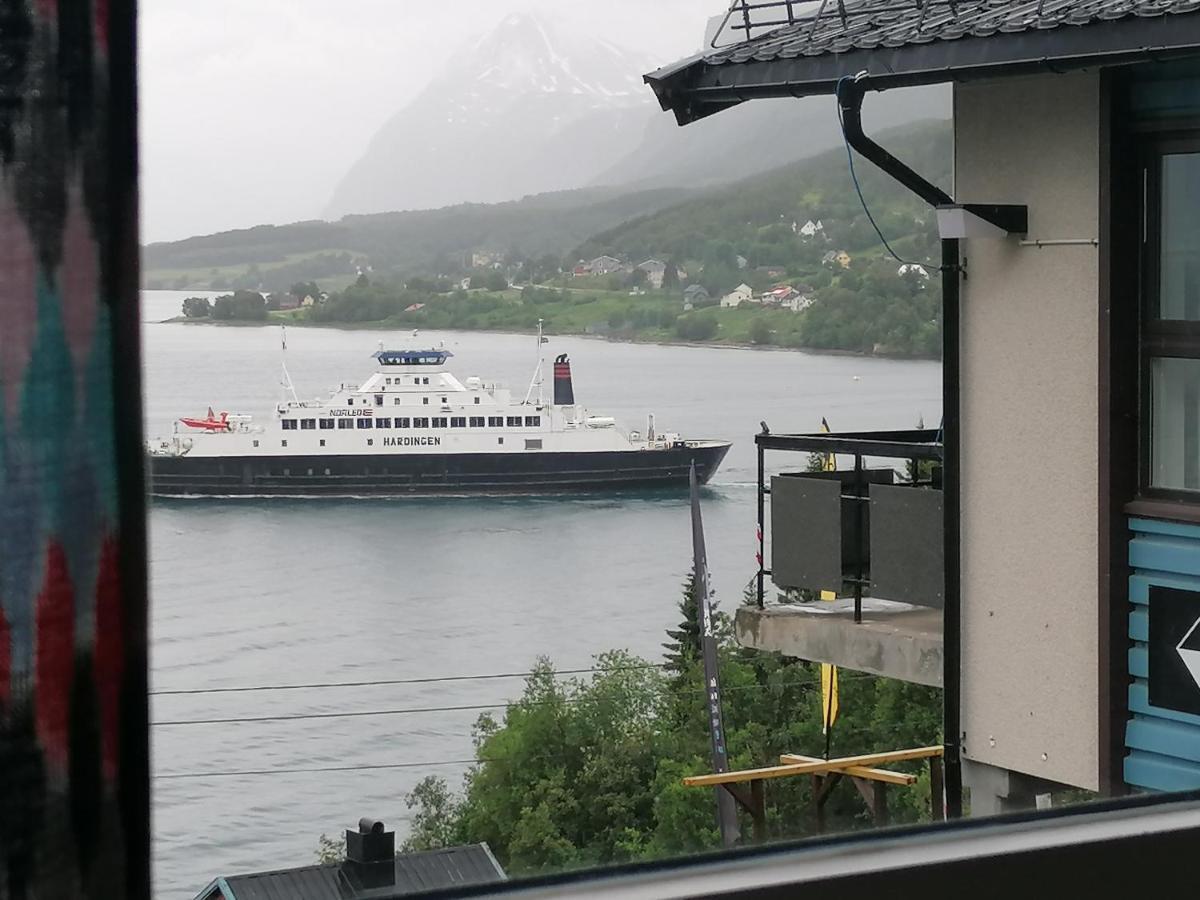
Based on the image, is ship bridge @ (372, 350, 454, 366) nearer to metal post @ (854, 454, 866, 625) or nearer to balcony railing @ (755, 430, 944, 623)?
balcony railing @ (755, 430, 944, 623)

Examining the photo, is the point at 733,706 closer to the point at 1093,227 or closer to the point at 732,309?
the point at 732,309

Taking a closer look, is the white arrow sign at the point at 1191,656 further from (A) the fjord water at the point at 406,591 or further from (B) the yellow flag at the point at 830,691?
(A) the fjord water at the point at 406,591

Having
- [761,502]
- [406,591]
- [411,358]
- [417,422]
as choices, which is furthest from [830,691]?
[406,591]

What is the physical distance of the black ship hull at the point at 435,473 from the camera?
2289cm

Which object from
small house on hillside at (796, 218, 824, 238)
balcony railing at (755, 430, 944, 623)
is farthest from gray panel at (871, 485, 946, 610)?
small house on hillside at (796, 218, 824, 238)

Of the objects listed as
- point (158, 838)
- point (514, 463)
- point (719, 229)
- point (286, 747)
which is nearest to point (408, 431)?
point (514, 463)

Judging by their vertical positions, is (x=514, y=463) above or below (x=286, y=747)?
above

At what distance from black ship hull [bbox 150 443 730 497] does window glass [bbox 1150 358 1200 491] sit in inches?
815

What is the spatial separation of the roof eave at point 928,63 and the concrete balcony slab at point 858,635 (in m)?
0.92

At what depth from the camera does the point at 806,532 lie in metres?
2.94

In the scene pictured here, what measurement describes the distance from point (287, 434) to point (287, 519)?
1.83m

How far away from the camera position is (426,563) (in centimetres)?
2483

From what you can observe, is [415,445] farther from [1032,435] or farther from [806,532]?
[1032,435]

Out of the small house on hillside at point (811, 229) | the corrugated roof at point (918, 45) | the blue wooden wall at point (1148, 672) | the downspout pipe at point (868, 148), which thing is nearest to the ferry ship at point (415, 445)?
the small house on hillside at point (811, 229)
